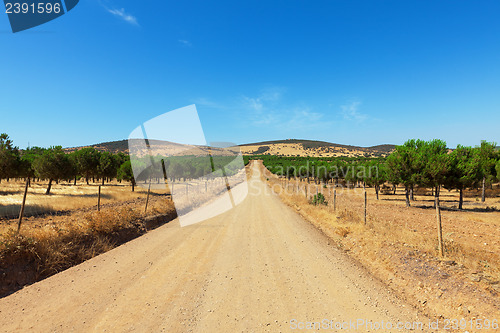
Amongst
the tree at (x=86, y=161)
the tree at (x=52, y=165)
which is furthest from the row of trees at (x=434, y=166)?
the tree at (x=86, y=161)

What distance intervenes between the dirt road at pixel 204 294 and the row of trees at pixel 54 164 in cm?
3177

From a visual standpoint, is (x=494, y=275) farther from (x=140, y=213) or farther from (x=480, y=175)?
(x=480, y=175)

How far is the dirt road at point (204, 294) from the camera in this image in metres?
5.18

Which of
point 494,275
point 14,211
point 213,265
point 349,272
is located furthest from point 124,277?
point 14,211

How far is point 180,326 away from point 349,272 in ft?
19.4

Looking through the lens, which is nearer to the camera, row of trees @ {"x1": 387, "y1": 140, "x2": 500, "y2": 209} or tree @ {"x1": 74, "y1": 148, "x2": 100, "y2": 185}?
row of trees @ {"x1": 387, "y1": 140, "x2": 500, "y2": 209}

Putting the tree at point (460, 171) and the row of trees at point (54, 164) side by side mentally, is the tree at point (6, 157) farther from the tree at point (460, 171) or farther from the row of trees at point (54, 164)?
the tree at point (460, 171)

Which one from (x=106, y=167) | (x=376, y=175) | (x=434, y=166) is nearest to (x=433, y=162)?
(x=434, y=166)

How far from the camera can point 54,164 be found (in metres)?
40.6

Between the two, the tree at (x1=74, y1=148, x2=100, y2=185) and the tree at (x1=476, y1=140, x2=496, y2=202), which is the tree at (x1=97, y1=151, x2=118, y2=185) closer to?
the tree at (x1=74, y1=148, x2=100, y2=185)

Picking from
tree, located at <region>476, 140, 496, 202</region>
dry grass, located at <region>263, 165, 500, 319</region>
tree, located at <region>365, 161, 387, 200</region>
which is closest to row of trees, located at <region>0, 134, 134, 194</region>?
dry grass, located at <region>263, 165, 500, 319</region>

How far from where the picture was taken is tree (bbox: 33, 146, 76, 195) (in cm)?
3959

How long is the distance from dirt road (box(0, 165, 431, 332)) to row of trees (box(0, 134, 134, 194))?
104ft

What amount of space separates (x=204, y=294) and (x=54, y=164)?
47.6m
